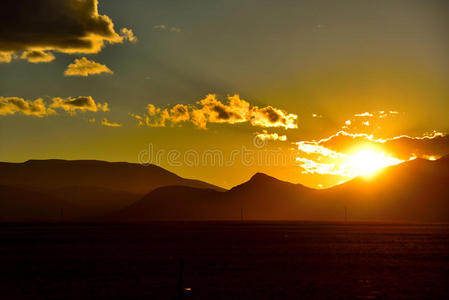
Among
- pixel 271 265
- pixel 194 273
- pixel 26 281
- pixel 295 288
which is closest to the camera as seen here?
pixel 295 288

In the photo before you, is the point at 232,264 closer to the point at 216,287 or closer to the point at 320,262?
the point at 320,262

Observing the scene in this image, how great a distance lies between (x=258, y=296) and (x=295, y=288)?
3.61 meters

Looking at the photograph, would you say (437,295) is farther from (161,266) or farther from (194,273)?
(161,266)

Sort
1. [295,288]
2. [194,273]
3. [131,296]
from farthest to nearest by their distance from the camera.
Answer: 1. [194,273]
2. [295,288]
3. [131,296]

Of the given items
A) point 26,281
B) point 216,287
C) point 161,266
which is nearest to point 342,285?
point 216,287

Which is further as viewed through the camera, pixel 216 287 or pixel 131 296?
pixel 216 287

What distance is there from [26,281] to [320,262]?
25.3 metres

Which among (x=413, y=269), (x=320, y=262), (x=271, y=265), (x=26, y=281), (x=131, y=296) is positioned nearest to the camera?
(x=131, y=296)

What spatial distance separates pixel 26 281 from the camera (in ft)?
105

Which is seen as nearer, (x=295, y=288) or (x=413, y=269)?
(x=295, y=288)

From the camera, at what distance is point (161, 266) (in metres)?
39.2

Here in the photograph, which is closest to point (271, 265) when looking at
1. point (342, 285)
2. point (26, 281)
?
point (342, 285)

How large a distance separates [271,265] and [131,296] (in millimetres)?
17055

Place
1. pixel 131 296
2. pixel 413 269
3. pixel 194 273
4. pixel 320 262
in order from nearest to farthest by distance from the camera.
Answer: pixel 131 296 < pixel 194 273 < pixel 413 269 < pixel 320 262
